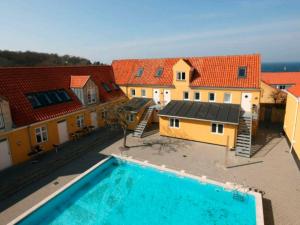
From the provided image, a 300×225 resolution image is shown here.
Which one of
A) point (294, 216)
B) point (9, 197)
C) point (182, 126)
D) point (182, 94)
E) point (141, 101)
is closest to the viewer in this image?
point (294, 216)

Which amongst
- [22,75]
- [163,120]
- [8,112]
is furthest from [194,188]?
[22,75]

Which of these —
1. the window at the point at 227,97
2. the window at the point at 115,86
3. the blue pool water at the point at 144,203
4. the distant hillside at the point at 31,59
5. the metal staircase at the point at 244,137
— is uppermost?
the distant hillside at the point at 31,59

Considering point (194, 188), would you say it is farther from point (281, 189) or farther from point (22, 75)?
point (22, 75)

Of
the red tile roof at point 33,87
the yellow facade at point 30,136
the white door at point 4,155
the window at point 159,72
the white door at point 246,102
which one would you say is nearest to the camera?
the white door at point 4,155

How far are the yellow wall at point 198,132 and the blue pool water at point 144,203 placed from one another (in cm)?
745

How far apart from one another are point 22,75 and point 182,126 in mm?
17265

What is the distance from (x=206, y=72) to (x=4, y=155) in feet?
73.9

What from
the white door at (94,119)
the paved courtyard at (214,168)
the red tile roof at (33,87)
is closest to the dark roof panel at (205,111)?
the paved courtyard at (214,168)

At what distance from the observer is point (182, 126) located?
2245cm

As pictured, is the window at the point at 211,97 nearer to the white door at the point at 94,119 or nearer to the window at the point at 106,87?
the window at the point at 106,87

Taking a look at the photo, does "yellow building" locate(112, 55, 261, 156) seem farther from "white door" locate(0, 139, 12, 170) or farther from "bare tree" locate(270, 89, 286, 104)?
"white door" locate(0, 139, 12, 170)

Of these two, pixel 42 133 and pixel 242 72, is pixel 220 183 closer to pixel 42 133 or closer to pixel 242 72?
pixel 242 72

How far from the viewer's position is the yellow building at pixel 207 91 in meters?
20.7

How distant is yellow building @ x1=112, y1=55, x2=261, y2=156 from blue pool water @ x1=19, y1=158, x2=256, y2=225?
6960 millimetres
